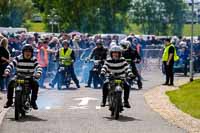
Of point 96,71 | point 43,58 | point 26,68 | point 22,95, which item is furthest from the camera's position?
point 43,58

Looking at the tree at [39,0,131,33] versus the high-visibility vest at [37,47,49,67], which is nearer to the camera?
the high-visibility vest at [37,47,49,67]

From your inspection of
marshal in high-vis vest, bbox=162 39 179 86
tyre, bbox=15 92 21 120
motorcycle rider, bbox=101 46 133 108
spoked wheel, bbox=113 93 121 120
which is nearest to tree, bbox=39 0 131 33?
marshal in high-vis vest, bbox=162 39 179 86

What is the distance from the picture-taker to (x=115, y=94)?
16781mm

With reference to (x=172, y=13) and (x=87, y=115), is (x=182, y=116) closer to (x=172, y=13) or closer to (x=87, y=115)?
(x=87, y=115)

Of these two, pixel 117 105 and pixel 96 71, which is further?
pixel 96 71

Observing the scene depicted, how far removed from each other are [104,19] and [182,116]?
58.7 m

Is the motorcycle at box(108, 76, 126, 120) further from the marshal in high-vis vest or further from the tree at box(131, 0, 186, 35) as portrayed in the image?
the tree at box(131, 0, 186, 35)

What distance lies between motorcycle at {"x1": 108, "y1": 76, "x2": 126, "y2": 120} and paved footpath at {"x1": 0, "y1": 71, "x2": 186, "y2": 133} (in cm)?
21

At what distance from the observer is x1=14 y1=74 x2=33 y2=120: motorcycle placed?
16.3m

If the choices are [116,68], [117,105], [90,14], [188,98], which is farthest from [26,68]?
[90,14]

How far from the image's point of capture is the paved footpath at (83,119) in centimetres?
1441

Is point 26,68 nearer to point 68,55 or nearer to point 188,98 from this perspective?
point 188,98

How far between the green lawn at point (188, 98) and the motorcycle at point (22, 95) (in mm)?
4076

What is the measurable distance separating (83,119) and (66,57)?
449 inches
